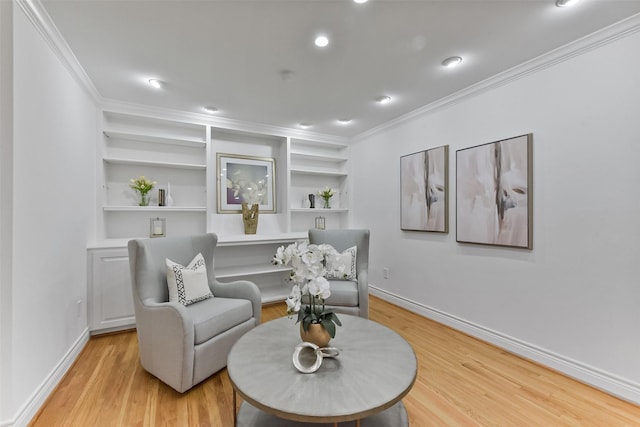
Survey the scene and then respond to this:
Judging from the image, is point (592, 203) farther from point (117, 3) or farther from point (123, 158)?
point (123, 158)

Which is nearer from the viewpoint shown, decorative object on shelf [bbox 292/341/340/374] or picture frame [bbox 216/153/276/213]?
decorative object on shelf [bbox 292/341/340/374]

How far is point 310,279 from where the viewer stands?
1.45 meters

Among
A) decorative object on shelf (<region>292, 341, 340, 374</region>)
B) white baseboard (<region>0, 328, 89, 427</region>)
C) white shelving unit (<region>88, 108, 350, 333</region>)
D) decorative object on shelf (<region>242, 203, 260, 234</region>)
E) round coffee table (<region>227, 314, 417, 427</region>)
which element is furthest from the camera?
decorative object on shelf (<region>242, 203, 260, 234</region>)

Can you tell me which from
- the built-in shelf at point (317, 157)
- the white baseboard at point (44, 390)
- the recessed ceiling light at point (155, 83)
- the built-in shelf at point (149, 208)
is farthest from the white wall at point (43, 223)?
the built-in shelf at point (317, 157)

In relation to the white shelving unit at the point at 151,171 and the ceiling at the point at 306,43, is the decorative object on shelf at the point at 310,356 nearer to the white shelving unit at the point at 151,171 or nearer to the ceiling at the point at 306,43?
the ceiling at the point at 306,43

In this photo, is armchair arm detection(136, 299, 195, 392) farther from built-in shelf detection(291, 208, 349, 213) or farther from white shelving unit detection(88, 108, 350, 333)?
built-in shelf detection(291, 208, 349, 213)

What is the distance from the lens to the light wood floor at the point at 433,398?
1646mm

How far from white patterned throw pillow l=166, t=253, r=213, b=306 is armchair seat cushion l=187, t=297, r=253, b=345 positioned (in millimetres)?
64

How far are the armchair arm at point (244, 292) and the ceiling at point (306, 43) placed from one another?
1.87 metres

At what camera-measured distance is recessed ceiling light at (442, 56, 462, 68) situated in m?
2.23

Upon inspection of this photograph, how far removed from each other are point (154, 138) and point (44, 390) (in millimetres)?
2525

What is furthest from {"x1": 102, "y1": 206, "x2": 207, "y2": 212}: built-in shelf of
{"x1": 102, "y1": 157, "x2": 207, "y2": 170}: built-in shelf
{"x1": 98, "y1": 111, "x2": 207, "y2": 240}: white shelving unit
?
{"x1": 102, "y1": 157, "x2": 207, "y2": 170}: built-in shelf

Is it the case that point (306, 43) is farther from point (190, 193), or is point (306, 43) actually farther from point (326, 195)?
point (326, 195)

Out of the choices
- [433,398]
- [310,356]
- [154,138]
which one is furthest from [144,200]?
[433,398]
